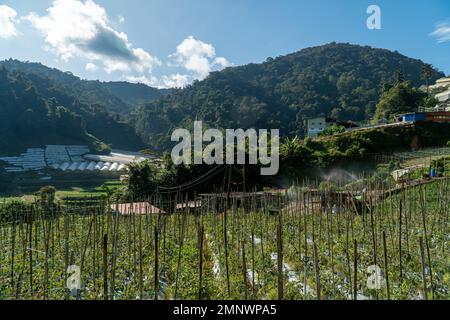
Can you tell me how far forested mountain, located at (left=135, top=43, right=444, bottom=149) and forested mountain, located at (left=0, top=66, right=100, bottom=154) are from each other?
13.1 m

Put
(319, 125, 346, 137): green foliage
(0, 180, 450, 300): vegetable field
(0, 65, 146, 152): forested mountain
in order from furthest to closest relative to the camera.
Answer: (0, 65, 146, 152): forested mountain < (319, 125, 346, 137): green foliage < (0, 180, 450, 300): vegetable field

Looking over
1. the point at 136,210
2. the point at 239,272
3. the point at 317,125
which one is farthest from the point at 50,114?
the point at 239,272

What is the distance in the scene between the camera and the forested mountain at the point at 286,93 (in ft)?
160

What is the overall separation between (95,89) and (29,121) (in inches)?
2017

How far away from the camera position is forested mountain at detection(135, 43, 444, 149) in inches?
1919

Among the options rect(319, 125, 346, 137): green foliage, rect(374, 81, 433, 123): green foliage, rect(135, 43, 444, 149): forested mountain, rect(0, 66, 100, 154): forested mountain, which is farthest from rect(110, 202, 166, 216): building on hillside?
rect(0, 66, 100, 154): forested mountain

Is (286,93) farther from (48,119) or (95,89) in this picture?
(95,89)

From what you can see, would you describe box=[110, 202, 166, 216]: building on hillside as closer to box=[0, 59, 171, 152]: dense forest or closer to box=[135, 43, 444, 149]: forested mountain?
box=[135, 43, 444, 149]: forested mountain

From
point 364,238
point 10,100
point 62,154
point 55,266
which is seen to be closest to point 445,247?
point 364,238

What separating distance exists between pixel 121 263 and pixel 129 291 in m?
1.37

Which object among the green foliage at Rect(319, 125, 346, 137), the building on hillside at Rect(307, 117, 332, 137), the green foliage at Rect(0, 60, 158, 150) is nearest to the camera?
the green foliage at Rect(319, 125, 346, 137)

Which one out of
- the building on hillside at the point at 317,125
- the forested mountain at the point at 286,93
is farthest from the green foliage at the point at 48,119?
the building on hillside at the point at 317,125

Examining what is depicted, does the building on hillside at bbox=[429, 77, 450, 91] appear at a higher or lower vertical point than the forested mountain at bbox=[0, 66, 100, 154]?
higher

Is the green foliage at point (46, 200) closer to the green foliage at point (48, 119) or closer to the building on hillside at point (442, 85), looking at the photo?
the green foliage at point (48, 119)
